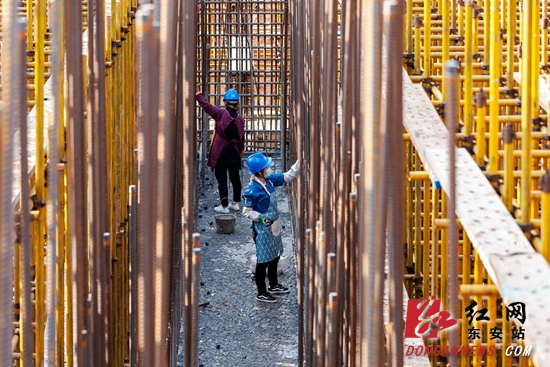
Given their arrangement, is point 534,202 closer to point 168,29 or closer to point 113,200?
point 168,29

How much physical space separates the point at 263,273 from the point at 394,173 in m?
5.39

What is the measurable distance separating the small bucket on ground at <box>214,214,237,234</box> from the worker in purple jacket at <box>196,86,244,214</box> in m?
0.45

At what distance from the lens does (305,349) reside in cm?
649

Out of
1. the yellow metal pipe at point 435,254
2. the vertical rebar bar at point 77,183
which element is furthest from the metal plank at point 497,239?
the vertical rebar bar at point 77,183

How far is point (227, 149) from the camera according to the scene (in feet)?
35.6

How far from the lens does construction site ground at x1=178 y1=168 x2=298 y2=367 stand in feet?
25.4

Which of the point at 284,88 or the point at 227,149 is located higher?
the point at 284,88

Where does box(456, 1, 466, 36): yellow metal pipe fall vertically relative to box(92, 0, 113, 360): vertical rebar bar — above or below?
above

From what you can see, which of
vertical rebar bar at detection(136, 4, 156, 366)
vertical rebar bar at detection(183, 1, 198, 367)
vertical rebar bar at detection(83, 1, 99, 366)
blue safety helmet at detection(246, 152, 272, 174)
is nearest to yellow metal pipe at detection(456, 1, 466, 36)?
blue safety helmet at detection(246, 152, 272, 174)

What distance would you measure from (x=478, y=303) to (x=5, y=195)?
3.06m

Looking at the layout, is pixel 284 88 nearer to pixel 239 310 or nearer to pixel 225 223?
pixel 225 223

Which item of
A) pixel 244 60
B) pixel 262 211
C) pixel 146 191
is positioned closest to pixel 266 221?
pixel 262 211

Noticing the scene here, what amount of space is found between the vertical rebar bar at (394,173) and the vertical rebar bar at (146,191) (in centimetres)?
84

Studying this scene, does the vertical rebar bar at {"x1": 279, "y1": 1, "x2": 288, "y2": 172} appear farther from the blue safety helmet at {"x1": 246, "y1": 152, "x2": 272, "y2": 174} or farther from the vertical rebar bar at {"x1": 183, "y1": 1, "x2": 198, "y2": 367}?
the vertical rebar bar at {"x1": 183, "y1": 1, "x2": 198, "y2": 367}
